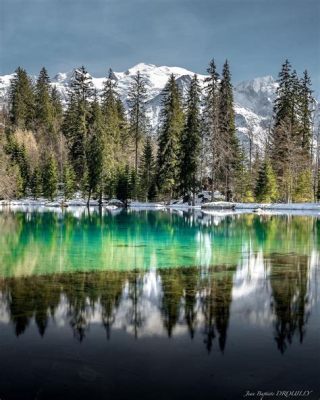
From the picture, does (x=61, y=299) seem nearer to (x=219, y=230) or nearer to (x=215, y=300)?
(x=215, y=300)

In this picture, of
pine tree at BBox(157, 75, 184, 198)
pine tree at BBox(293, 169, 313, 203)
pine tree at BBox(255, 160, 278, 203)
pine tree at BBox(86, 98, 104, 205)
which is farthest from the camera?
pine tree at BBox(86, 98, 104, 205)

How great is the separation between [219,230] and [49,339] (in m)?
19.7

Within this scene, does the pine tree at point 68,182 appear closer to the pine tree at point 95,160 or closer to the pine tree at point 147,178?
the pine tree at point 95,160

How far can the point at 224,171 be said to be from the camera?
2130 inches

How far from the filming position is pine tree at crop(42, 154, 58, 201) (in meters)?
63.5

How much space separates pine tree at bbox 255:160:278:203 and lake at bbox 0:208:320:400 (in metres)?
34.4

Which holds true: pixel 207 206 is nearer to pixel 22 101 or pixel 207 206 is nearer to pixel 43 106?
pixel 43 106

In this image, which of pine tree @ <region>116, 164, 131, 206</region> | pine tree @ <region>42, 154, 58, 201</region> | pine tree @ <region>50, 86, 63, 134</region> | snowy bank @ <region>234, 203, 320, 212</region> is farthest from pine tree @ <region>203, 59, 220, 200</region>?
pine tree @ <region>50, 86, 63, 134</region>

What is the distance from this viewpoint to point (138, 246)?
20266 mm

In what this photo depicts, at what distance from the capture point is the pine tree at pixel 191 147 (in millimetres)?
54438

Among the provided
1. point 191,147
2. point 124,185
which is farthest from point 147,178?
point 191,147

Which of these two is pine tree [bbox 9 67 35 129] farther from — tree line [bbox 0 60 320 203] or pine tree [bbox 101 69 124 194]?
pine tree [bbox 101 69 124 194]

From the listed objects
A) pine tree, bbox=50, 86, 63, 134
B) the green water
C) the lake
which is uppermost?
pine tree, bbox=50, 86, 63, 134

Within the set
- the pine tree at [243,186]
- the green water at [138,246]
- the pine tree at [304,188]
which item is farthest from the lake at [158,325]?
the pine tree at [243,186]
